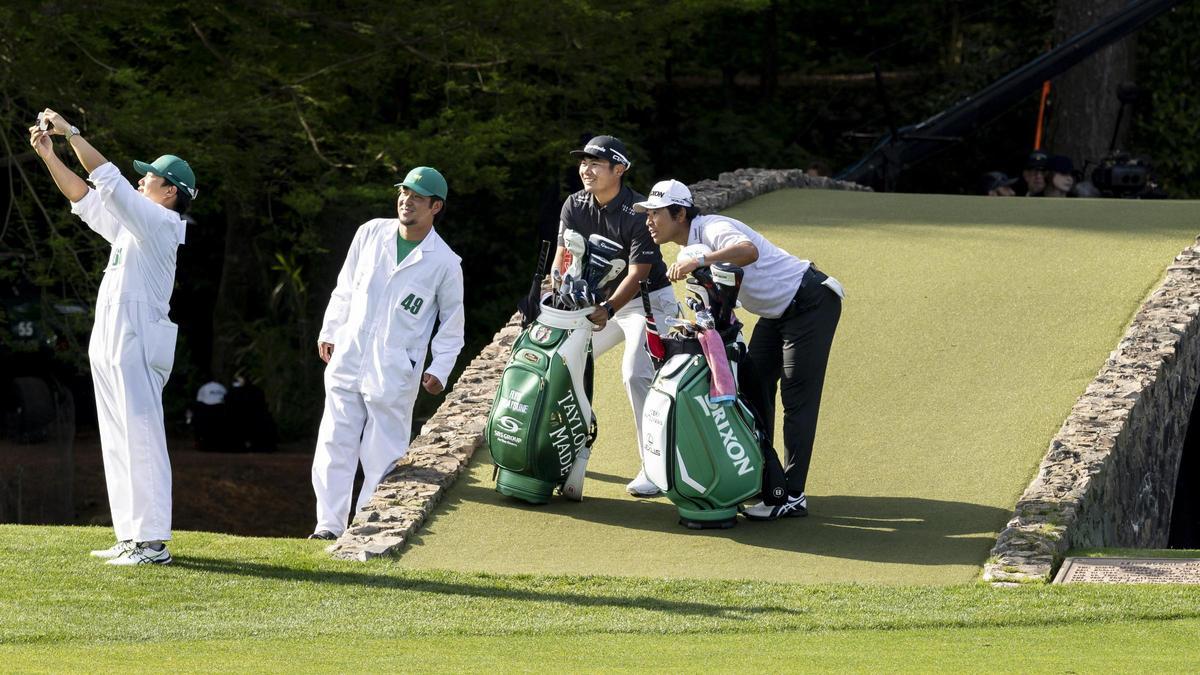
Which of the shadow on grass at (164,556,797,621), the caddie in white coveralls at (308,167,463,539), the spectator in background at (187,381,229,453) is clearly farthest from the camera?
the spectator in background at (187,381,229,453)

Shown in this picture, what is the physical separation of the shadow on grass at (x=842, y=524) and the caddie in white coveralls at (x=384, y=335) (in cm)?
57

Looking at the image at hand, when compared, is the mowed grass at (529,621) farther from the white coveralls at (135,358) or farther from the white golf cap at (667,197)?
the white golf cap at (667,197)

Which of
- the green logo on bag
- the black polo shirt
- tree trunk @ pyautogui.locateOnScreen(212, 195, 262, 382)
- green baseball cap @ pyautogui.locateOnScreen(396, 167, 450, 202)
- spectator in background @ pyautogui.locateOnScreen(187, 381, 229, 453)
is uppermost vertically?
green baseball cap @ pyautogui.locateOnScreen(396, 167, 450, 202)

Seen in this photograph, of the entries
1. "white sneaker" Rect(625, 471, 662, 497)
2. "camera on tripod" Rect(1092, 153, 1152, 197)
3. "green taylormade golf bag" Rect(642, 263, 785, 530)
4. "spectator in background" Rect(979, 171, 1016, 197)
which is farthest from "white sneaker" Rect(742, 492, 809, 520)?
"spectator in background" Rect(979, 171, 1016, 197)

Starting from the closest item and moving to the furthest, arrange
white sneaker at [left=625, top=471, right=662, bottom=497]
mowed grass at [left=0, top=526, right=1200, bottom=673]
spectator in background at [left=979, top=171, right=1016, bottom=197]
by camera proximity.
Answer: mowed grass at [left=0, top=526, right=1200, bottom=673] → white sneaker at [left=625, top=471, right=662, bottom=497] → spectator in background at [left=979, top=171, right=1016, bottom=197]

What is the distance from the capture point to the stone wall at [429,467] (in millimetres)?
8242

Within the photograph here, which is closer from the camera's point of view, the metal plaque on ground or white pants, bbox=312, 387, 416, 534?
the metal plaque on ground

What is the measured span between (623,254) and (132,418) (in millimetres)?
2566

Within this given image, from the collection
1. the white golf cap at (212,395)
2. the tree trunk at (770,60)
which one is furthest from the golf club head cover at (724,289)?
the tree trunk at (770,60)

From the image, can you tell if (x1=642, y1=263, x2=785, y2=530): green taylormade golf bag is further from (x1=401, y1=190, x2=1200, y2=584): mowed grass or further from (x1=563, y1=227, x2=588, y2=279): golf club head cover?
(x1=563, y1=227, x2=588, y2=279): golf club head cover

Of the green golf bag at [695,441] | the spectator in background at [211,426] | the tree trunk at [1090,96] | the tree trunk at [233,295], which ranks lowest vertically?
the spectator in background at [211,426]

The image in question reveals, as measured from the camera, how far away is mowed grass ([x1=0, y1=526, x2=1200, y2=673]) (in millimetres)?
6078

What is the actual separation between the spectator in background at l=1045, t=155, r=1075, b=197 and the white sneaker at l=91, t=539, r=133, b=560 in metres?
12.1

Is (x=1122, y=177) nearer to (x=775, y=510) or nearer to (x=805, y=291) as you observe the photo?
(x=805, y=291)
